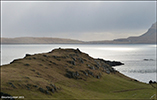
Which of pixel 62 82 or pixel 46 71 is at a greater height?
pixel 46 71

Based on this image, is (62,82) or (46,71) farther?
(46,71)

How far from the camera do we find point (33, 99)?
6569 centimetres

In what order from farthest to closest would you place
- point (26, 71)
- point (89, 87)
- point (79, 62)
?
point (79, 62), point (89, 87), point (26, 71)

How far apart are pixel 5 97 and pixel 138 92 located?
6988 centimetres

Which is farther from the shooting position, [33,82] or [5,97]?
[33,82]

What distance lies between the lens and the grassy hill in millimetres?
72750

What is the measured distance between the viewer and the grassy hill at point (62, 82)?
2864 inches

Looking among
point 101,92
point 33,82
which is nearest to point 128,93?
point 101,92

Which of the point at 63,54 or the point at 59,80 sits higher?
the point at 63,54

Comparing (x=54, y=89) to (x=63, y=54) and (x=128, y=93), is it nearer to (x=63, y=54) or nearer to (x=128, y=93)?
(x=128, y=93)

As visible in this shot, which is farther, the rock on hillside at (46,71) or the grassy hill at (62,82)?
the rock on hillside at (46,71)

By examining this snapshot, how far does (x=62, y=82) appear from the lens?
98.5m

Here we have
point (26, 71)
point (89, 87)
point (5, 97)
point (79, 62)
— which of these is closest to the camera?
point (5, 97)

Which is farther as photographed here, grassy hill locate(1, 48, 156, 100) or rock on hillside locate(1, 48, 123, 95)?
rock on hillside locate(1, 48, 123, 95)
